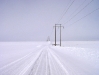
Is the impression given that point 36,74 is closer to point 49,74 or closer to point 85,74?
point 49,74

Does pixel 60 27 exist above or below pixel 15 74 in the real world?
above

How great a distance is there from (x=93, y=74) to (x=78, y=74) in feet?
2.52

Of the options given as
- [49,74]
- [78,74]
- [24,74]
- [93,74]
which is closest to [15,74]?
[24,74]

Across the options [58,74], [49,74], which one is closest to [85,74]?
[58,74]

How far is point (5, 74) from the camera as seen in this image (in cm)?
558

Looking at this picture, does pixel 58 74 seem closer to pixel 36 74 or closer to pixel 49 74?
pixel 49 74

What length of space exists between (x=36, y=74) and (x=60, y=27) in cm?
3694

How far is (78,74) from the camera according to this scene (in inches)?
213

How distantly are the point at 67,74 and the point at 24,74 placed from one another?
213 cm

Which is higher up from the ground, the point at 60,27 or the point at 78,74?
the point at 60,27

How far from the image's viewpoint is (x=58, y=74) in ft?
17.8

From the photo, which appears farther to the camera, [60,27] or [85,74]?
[60,27]

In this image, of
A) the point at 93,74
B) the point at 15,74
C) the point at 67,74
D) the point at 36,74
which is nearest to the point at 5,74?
the point at 15,74

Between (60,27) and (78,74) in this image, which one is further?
(60,27)
